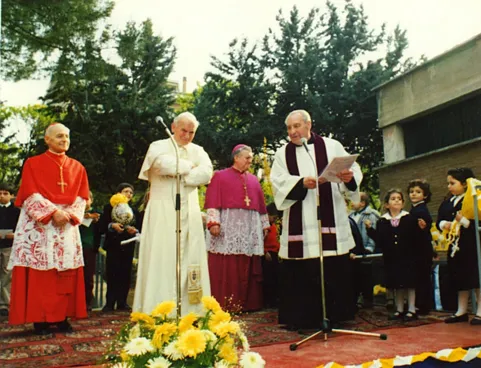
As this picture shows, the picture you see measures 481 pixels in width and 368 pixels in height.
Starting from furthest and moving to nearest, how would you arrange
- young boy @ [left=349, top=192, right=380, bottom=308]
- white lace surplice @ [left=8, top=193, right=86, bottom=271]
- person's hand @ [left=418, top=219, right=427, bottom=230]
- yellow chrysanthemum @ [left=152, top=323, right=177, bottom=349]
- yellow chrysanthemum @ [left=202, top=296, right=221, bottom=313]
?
1. young boy @ [left=349, top=192, right=380, bottom=308]
2. person's hand @ [left=418, top=219, right=427, bottom=230]
3. white lace surplice @ [left=8, top=193, right=86, bottom=271]
4. yellow chrysanthemum @ [left=202, top=296, right=221, bottom=313]
5. yellow chrysanthemum @ [left=152, top=323, right=177, bottom=349]

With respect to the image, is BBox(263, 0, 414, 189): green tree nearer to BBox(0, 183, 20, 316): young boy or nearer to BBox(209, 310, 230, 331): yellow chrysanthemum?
BBox(0, 183, 20, 316): young boy

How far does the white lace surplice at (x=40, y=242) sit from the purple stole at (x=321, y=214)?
2.14m

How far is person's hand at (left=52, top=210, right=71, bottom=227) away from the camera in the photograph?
15.7 feet

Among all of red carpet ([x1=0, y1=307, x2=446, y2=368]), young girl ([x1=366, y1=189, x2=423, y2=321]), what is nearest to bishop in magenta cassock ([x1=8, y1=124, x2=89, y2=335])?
red carpet ([x1=0, y1=307, x2=446, y2=368])

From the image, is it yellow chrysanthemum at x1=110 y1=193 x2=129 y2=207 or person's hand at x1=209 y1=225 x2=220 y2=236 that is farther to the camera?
yellow chrysanthemum at x1=110 y1=193 x2=129 y2=207

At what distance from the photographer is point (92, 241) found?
715 centimetres

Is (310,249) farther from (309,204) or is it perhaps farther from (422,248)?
(422,248)

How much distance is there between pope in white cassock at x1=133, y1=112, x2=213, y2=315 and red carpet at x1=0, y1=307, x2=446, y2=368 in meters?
0.57

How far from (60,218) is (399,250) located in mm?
3582

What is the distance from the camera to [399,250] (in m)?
5.60

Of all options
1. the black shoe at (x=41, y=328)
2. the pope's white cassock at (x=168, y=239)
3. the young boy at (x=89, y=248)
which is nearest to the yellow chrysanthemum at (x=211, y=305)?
the pope's white cassock at (x=168, y=239)

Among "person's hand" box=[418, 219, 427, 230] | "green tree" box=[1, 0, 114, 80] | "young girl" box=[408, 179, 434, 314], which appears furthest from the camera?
"green tree" box=[1, 0, 114, 80]

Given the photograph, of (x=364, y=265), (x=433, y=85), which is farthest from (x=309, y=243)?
(x=433, y=85)

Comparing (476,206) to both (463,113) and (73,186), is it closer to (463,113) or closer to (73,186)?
(73,186)
